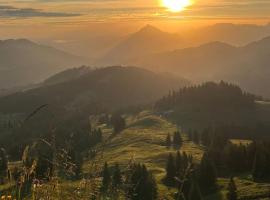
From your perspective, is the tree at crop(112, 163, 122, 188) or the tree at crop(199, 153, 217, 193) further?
the tree at crop(199, 153, 217, 193)

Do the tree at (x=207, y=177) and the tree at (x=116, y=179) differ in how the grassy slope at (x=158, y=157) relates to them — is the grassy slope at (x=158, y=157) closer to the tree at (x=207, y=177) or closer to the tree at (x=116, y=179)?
the tree at (x=116, y=179)

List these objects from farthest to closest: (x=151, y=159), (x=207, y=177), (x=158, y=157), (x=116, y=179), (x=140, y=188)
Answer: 1. (x=158, y=157)
2. (x=151, y=159)
3. (x=207, y=177)
4. (x=116, y=179)
5. (x=140, y=188)

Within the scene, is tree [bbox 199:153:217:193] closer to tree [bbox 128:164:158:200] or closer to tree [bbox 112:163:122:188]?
tree [bbox 112:163:122:188]

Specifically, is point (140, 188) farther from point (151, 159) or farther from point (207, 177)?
point (151, 159)

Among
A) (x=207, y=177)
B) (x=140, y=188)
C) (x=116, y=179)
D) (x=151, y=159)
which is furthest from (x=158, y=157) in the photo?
(x=140, y=188)

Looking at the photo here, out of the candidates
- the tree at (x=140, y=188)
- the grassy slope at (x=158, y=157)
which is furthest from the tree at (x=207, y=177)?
the tree at (x=140, y=188)

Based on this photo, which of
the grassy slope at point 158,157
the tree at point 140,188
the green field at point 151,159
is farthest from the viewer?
the grassy slope at point 158,157

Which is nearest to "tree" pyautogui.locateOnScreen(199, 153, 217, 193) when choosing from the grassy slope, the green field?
the green field

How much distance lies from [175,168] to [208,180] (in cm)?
1080

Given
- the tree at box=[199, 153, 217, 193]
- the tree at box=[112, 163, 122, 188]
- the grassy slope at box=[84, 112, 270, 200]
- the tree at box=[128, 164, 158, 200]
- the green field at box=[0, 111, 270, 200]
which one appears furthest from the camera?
the tree at box=[199, 153, 217, 193]

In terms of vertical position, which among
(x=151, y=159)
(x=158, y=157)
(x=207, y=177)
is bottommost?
(x=207, y=177)

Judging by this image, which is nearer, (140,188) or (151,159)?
(140,188)

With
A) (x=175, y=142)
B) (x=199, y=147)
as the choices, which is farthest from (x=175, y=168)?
(x=175, y=142)

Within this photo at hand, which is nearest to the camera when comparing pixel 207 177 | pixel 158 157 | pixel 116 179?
pixel 116 179
